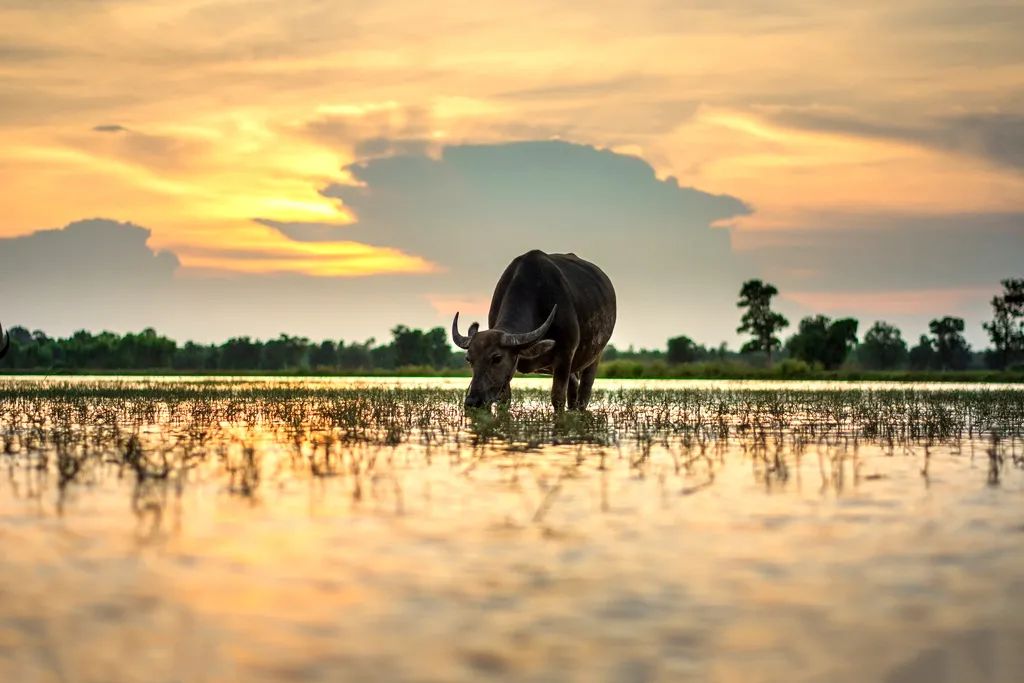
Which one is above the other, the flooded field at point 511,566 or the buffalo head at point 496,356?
the buffalo head at point 496,356

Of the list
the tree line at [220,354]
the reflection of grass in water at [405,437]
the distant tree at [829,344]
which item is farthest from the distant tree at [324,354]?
the reflection of grass in water at [405,437]

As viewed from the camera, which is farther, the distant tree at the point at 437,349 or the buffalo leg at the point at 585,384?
the distant tree at the point at 437,349

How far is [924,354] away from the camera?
14275 centimetres

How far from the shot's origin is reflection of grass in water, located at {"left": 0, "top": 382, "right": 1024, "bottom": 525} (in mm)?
8445

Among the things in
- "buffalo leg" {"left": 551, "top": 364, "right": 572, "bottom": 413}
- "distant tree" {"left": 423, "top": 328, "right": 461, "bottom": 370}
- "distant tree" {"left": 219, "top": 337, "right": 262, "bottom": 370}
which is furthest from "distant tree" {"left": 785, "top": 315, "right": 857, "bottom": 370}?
"buffalo leg" {"left": 551, "top": 364, "right": 572, "bottom": 413}

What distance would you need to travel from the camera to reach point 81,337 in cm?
11956

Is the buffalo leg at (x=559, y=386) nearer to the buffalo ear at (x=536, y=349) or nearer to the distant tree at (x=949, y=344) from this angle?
the buffalo ear at (x=536, y=349)

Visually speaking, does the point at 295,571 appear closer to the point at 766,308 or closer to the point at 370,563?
the point at 370,563

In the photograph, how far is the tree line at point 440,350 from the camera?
9950cm

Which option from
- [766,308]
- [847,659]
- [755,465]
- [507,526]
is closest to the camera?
[847,659]

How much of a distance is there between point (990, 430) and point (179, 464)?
31.5ft

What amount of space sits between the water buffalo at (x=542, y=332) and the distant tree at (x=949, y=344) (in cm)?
12292

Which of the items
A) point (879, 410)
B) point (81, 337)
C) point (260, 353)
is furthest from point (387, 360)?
point (879, 410)

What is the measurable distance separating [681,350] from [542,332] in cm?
9110
